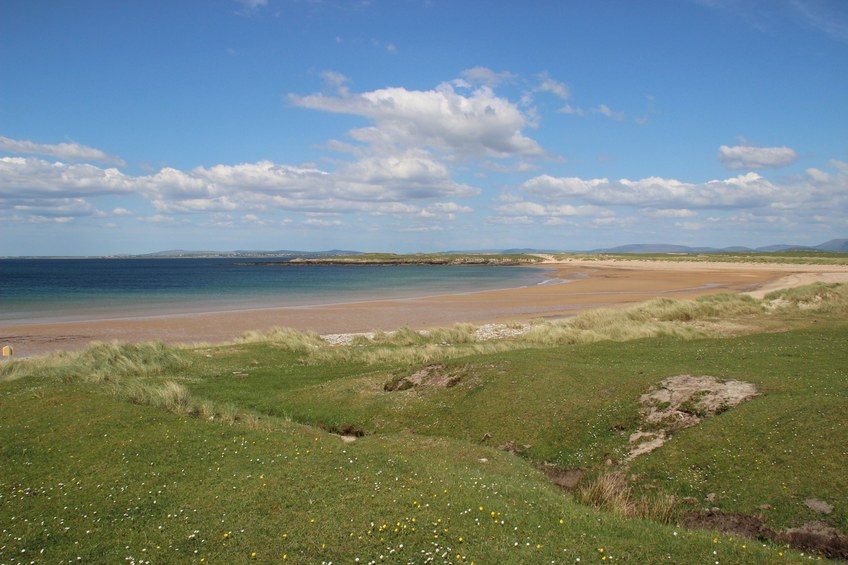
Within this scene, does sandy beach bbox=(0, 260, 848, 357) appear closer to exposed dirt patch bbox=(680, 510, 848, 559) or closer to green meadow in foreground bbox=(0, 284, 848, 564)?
green meadow in foreground bbox=(0, 284, 848, 564)

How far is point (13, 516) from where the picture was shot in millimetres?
9531

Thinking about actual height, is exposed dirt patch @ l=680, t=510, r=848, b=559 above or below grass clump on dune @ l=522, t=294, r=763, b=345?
below

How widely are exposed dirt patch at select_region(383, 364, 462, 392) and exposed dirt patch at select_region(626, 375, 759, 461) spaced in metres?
7.10

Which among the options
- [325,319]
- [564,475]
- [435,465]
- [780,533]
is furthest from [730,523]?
[325,319]

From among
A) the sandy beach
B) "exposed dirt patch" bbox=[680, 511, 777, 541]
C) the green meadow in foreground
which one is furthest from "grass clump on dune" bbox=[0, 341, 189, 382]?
"exposed dirt patch" bbox=[680, 511, 777, 541]

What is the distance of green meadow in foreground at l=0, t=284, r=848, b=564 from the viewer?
865cm

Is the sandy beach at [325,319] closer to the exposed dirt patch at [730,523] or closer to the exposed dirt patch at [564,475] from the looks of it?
the exposed dirt patch at [564,475]

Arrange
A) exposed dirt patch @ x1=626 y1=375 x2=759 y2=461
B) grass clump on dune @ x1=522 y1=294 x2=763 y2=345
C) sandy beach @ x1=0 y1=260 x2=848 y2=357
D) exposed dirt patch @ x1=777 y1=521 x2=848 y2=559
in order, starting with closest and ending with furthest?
exposed dirt patch @ x1=777 y1=521 x2=848 y2=559 < exposed dirt patch @ x1=626 y1=375 x2=759 y2=461 < grass clump on dune @ x1=522 y1=294 x2=763 y2=345 < sandy beach @ x1=0 y1=260 x2=848 y2=357

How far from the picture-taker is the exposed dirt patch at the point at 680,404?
14.2 metres

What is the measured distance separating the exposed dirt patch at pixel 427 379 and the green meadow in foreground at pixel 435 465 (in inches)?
3.7

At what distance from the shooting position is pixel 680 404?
15266 millimetres

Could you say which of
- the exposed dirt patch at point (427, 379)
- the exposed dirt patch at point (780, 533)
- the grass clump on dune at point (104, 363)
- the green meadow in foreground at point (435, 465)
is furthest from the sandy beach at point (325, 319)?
the exposed dirt patch at point (780, 533)

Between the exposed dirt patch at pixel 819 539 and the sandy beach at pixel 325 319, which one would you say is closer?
the exposed dirt patch at pixel 819 539

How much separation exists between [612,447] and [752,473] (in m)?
3.38
